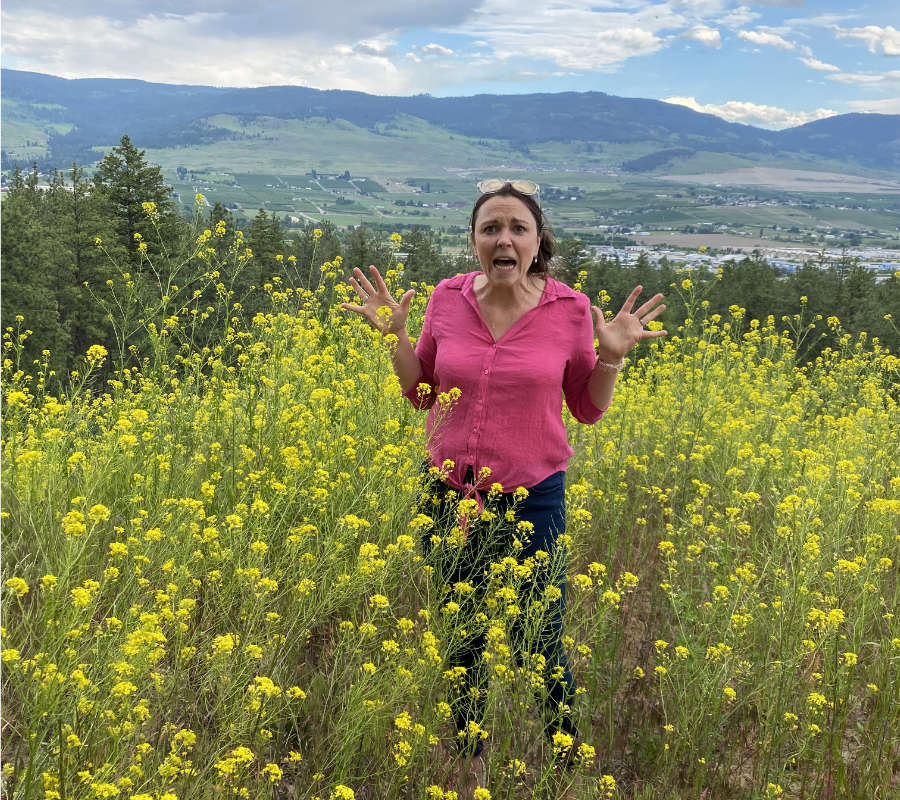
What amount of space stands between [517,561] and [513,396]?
69 cm

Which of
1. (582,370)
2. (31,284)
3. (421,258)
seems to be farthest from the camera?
(421,258)

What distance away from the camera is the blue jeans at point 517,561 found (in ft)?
9.57

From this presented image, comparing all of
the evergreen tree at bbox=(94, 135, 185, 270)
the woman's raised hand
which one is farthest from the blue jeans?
the evergreen tree at bbox=(94, 135, 185, 270)

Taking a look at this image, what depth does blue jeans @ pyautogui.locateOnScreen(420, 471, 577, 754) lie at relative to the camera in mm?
2916

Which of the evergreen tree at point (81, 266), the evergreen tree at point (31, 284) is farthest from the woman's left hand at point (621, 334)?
the evergreen tree at point (81, 266)

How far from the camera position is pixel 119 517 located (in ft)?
11.9

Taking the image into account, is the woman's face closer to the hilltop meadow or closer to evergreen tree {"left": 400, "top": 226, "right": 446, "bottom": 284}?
the hilltop meadow

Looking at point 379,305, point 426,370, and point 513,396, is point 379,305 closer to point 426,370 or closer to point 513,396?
point 426,370

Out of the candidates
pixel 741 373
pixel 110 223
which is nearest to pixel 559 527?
pixel 741 373

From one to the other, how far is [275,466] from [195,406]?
1019 mm

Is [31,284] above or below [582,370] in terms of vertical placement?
below

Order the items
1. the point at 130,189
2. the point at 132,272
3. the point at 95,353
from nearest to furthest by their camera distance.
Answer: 1. the point at 95,353
2. the point at 132,272
3. the point at 130,189

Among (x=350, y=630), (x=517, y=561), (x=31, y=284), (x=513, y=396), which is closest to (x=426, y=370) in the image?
(x=513, y=396)

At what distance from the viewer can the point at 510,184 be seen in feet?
10.2
